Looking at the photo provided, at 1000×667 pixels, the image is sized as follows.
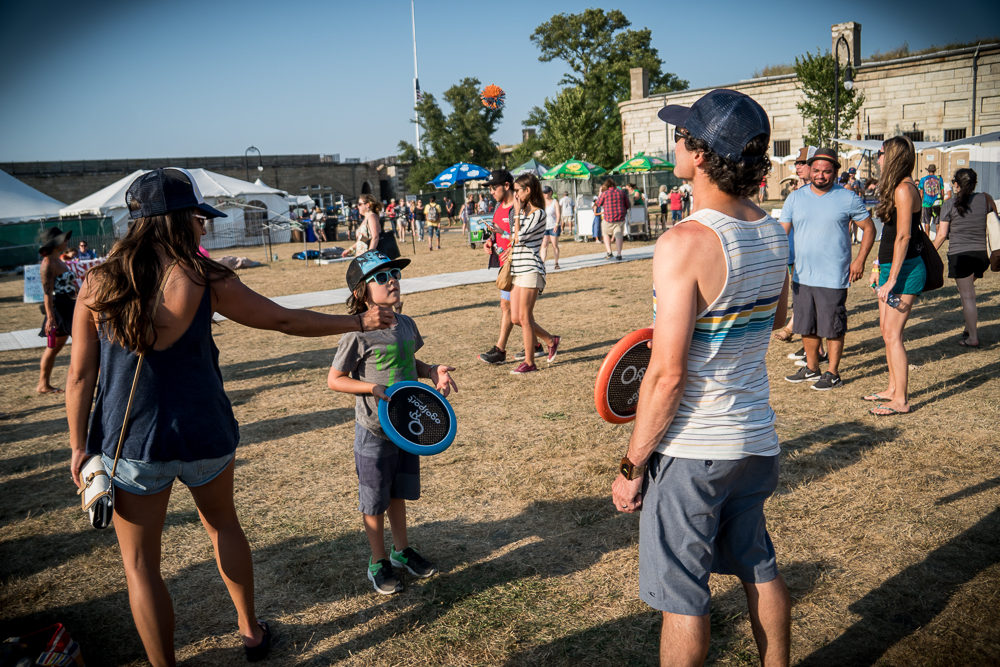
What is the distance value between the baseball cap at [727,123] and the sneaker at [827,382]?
16.3ft

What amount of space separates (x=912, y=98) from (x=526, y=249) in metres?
41.8

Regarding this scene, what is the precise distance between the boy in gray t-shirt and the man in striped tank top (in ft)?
A: 4.72

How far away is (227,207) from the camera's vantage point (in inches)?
1163

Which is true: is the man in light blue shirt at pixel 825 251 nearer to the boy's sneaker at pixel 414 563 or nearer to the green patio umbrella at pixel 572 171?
the boy's sneaker at pixel 414 563

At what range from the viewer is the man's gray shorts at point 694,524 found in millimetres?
2129

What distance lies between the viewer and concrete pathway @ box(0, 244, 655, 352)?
12195 mm

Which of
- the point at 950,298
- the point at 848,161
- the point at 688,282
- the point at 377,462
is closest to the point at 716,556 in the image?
the point at 688,282

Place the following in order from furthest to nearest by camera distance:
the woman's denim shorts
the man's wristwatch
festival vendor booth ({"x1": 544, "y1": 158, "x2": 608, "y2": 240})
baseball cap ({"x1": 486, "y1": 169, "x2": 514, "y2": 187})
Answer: festival vendor booth ({"x1": 544, "y1": 158, "x2": 608, "y2": 240}) < baseball cap ({"x1": 486, "y1": 169, "x2": 514, "y2": 187}) < the woman's denim shorts < the man's wristwatch

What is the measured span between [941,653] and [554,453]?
2.90m

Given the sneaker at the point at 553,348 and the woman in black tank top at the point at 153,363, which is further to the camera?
the sneaker at the point at 553,348

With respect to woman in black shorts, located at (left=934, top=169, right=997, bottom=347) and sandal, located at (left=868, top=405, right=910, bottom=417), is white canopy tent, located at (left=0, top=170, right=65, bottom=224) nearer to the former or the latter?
woman in black shorts, located at (left=934, top=169, right=997, bottom=347)

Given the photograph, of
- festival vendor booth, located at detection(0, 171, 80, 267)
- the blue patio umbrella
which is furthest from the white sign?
the blue patio umbrella

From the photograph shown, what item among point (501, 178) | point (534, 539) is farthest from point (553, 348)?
point (534, 539)

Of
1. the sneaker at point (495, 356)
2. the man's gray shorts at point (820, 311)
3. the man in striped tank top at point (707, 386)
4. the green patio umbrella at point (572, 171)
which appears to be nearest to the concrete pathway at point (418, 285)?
the sneaker at point (495, 356)
